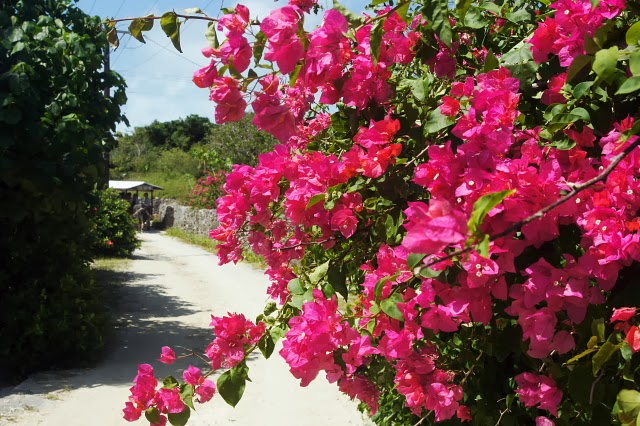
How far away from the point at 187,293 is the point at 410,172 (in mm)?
8389

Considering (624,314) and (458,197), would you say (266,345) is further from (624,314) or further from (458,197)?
(624,314)

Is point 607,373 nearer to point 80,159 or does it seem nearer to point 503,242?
point 503,242

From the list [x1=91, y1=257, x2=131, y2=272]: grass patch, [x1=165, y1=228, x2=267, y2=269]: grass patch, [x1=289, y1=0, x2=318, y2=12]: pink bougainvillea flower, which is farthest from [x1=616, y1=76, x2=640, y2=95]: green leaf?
[x1=91, y1=257, x2=131, y2=272]: grass patch

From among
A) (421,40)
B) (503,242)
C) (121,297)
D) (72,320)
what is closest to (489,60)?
(421,40)

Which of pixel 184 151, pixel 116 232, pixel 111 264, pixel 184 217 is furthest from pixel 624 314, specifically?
pixel 184 151


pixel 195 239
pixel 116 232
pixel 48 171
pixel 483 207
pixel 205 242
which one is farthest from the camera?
pixel 195 239

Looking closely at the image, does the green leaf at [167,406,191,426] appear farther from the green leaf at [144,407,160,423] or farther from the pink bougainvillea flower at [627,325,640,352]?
the pink bougainvillea flower at [627,325,640,352]

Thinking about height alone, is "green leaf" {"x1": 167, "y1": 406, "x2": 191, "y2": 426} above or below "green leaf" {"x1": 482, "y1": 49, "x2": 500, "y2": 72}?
below

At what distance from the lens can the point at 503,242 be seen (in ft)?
3.26

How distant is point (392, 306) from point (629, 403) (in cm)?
43

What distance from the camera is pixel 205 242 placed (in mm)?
18391

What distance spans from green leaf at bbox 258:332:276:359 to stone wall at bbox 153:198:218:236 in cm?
1606

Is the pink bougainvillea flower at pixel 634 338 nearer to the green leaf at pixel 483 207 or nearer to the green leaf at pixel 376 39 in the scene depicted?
A: the green leaf at pixel 483 207

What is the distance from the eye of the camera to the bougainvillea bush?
39.4 inches
